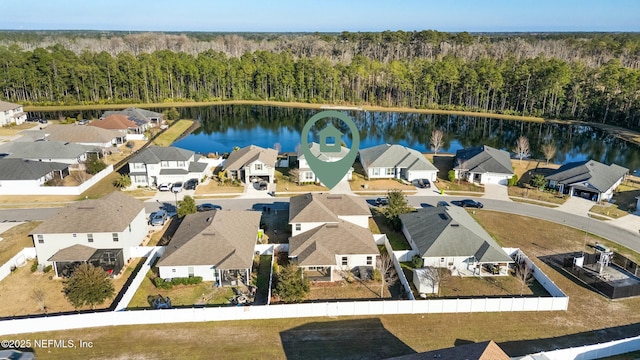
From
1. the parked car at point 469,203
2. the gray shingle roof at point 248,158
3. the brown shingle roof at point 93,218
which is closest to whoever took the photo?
the brown shingle roof at point 93,218

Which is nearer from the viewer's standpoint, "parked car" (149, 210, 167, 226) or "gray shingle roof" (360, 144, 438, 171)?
"parked car" (149, 210, 167, 226)

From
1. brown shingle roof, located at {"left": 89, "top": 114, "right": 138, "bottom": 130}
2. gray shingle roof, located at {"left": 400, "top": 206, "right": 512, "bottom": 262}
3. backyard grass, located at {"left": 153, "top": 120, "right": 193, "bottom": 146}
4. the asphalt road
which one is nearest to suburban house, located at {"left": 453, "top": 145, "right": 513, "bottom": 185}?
the asphalt road

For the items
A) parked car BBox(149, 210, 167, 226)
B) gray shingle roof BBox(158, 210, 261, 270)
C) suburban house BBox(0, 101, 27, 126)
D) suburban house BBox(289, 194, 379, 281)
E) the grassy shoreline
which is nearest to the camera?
gray shingle roof BBox(158, 210, 261, 270)

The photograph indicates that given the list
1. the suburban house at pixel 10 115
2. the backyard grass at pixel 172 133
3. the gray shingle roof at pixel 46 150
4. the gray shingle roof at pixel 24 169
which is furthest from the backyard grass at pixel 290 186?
the suburban house at pixel 10 115

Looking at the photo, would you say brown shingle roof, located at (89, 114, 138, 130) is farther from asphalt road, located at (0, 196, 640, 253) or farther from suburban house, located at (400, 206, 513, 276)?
suburban house, located at (400, 206, 513, 276)

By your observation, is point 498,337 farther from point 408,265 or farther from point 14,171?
point 14,171

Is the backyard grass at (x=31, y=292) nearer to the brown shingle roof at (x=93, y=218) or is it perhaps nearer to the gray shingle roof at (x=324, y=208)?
the brown shingle roof at (x=93, y=218)
